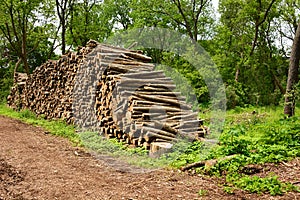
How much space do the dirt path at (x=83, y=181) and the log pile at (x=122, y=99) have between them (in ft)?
4.22

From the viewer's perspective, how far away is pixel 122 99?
7.46m

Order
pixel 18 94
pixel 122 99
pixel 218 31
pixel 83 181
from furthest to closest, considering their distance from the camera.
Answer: pixel 218 31, pixel 18 94, pixel 122 99, pixel 83 181

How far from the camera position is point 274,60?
19578 millimetres

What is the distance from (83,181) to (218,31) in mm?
17083

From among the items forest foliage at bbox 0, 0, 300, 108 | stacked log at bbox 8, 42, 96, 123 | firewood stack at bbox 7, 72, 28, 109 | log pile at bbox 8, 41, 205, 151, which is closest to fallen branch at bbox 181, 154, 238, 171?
log pile at bbox 8, 41, 205, 151

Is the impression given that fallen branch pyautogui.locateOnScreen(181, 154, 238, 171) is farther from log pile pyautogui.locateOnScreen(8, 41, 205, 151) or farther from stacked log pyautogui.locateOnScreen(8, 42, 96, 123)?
stacked log pyautogui.locateOnScreen(8, 42, 96, 123)

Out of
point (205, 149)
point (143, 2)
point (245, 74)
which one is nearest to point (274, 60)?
point (245, 74)

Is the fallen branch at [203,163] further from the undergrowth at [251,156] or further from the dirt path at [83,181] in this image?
the dirt path at [83,181]

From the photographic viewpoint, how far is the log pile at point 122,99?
6773 millimetres

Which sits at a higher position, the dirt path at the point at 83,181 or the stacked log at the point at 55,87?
the stacked log at the point at 55,87

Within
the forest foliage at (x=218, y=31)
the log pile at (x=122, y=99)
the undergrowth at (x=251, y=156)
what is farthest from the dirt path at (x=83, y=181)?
the forest foliage at (x=218, y=31)

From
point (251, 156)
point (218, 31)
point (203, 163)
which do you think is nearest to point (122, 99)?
point (203, 163)

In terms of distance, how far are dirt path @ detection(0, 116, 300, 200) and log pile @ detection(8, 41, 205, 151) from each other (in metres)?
1.28

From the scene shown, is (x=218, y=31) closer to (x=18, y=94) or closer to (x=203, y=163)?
(x=18, y=94)
